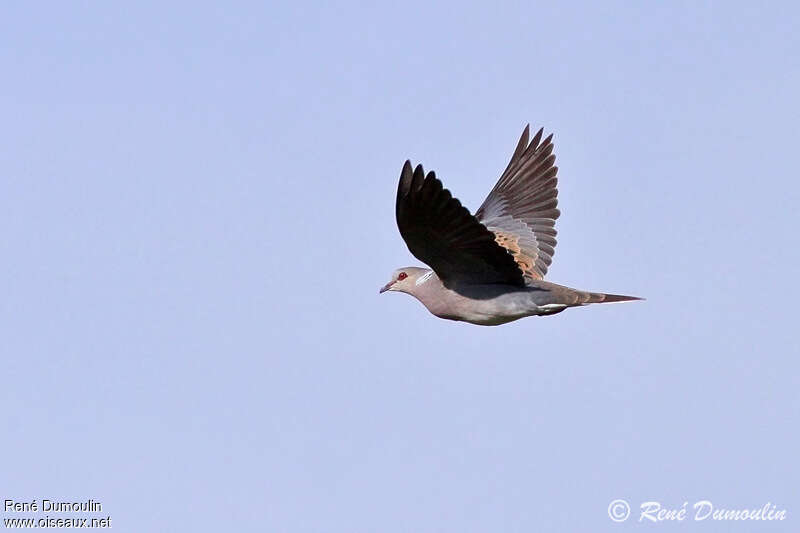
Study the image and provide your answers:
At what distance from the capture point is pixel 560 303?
1211cm

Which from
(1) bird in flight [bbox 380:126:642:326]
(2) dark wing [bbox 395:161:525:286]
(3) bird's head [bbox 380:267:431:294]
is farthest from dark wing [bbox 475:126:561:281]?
(2) dark wing [bbox 395:161:525:286]

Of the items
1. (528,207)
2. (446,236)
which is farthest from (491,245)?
(528,207)

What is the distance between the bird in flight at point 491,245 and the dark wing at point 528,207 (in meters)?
0.01

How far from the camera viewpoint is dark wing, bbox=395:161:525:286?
414 inches

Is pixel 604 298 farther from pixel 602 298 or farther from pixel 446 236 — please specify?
pixel 446 236

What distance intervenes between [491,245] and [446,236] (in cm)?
48

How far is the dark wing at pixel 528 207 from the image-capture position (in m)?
13.8

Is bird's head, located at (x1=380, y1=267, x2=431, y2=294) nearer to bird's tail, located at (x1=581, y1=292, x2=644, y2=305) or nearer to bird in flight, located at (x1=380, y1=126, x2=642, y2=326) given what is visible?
bird in flight, located at (x1=380, y1=126, x2=642, y2=326)

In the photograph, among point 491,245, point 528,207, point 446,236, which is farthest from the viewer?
point 528,207

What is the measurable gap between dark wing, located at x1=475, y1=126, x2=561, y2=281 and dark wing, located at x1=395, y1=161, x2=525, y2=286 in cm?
157

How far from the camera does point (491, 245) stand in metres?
11.5

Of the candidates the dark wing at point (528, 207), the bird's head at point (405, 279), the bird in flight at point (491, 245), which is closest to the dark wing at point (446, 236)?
the bird in flight at point (491, 245)

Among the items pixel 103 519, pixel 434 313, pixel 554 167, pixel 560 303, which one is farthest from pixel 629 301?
pixel 103 519

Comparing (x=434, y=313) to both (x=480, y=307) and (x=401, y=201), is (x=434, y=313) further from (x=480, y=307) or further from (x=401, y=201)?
(x=401, y=201)
